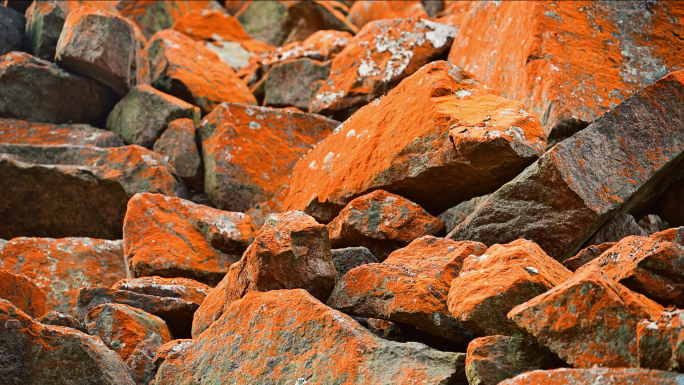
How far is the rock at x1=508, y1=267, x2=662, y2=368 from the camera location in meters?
2.23

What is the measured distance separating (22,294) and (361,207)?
7.00ft

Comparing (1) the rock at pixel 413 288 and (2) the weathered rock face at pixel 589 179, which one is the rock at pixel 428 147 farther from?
(1) the rock at pixel 413 288

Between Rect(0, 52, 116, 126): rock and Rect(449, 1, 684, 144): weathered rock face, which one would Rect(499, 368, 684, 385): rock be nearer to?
Rect(449, 1, 684, 144): weathered rock face

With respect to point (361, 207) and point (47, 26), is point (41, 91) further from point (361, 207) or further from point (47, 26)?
point (361, 207)

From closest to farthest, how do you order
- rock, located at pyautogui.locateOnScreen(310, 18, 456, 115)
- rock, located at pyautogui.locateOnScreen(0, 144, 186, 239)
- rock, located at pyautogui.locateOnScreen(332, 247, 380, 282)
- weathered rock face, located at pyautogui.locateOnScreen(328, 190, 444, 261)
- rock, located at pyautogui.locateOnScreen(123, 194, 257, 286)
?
rock, located at pyautogui.locateOnScreen(332, 247, 380, 282)
weathered rock face, located at pyautogui.locateOnScreen(328, 190, 444, 261)
rock, located at pyautogui.locateOnScreen(123, 194, 257, 286)
rock, located at pyautogui.locateOnScreen(0, 144, 186, 239)
rock, located at pyautogui.locateOnScreen(310, 18, 456, 115)

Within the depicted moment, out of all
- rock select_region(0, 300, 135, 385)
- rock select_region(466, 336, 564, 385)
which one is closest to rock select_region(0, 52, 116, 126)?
rock select_region(0, 300, 135, 385)

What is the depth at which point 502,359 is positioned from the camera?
2.41 metres

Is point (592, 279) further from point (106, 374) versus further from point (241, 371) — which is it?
point (106, 374)

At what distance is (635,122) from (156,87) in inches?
221

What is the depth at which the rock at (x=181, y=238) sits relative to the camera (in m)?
4.73

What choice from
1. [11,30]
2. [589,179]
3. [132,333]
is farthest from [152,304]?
[11,30]

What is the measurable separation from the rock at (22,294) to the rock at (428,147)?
1.89 m

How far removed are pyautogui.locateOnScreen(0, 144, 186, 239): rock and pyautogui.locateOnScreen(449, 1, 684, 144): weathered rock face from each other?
3.25m

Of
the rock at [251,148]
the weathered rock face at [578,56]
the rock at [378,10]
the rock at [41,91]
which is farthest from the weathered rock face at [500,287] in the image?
the rock at [378,10]
